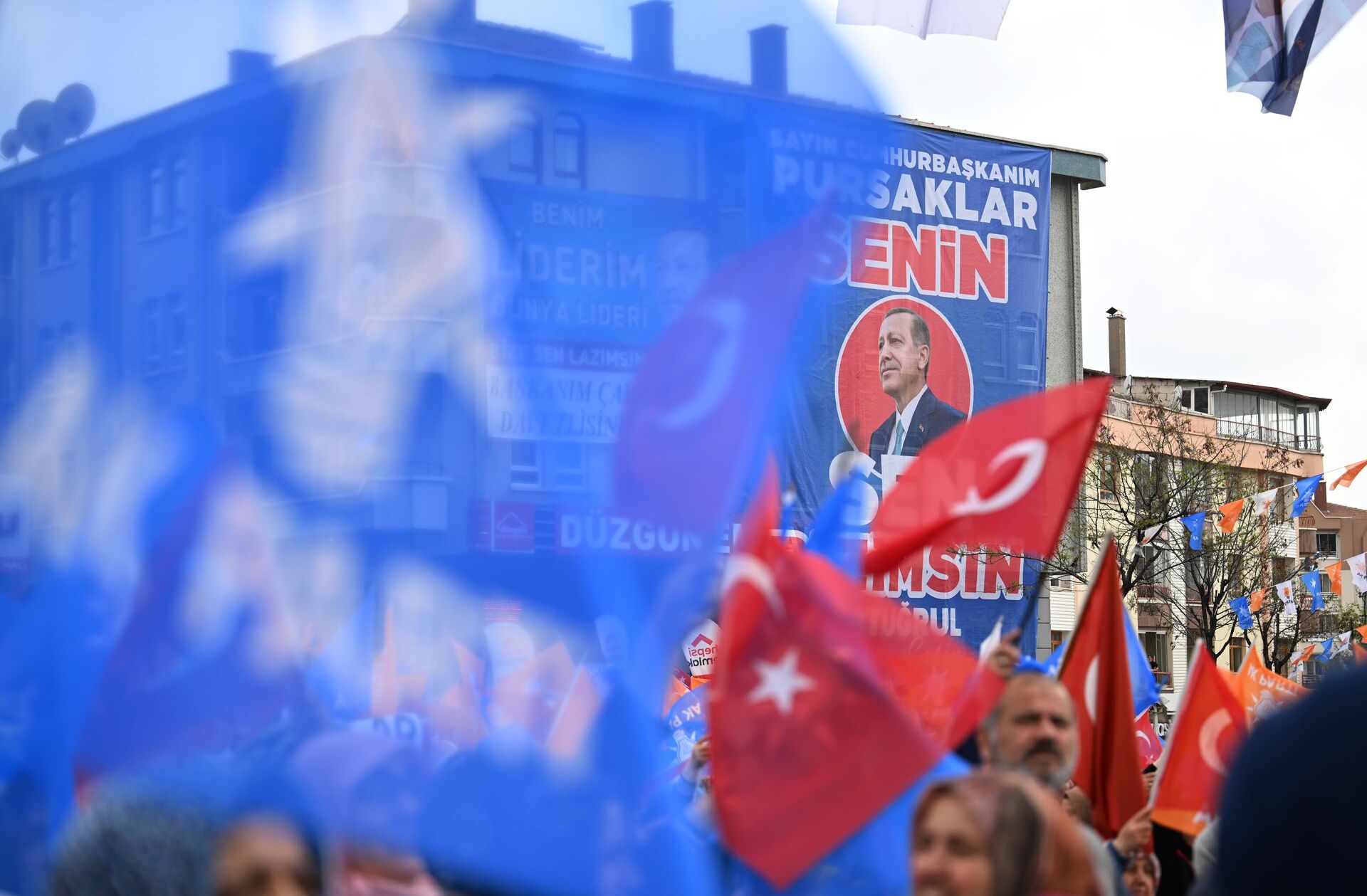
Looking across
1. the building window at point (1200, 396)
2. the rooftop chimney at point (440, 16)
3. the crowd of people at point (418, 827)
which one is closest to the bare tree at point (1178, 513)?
the rooftop chimney at point (440, 16)

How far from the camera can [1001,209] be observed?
29625 millimetres

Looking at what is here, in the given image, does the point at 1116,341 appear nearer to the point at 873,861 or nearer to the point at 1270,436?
the point at 1270,436

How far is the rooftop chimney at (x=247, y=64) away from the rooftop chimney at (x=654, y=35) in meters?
1.72

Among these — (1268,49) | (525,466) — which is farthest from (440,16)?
(1268,49)

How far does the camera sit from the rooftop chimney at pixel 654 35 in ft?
14.0

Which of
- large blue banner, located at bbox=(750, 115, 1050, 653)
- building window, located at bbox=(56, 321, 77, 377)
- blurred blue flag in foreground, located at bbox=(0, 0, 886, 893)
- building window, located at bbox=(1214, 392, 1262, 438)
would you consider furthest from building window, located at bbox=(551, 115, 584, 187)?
building window, located at bbox=(1214, 392, 1262, 438)

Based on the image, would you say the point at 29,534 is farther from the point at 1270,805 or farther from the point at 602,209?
the point at 1270,805

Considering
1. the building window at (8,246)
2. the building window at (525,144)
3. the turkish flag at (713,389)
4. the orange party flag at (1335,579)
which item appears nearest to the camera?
the turkish flag at (713,389)

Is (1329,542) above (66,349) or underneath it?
underneath

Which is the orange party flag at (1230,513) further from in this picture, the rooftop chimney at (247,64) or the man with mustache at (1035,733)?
the man with mustache at (1035,733)

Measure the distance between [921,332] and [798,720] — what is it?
87.3 feet

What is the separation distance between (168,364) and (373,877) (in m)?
3.08

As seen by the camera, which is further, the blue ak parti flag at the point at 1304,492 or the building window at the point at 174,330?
the blue ak parti flag at the point at 1304,492

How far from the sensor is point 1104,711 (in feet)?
15.8
